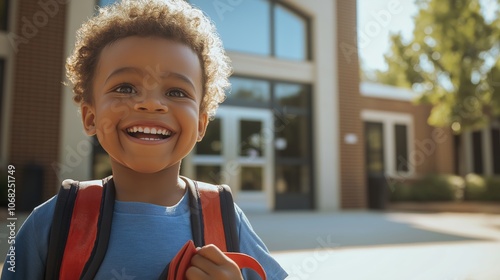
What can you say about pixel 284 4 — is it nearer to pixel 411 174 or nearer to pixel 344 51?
pixel 344 51

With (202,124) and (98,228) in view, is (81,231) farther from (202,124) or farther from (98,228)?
(202,124)

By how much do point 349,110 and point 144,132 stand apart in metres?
10.2

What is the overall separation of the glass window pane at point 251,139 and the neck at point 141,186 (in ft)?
27.6

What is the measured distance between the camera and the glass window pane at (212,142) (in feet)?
30.6

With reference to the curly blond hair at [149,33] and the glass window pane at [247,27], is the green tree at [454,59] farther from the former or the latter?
the curly blond hair at [149,33]

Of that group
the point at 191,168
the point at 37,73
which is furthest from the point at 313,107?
the point at 37,73

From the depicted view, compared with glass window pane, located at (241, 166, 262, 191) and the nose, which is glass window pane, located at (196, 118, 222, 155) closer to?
glass window pane, located at (241, 166, 262, 191)

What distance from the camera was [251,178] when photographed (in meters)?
9.78

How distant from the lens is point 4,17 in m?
8.27

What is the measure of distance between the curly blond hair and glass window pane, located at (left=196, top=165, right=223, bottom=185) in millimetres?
7810

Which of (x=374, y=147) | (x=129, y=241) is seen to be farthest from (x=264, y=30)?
(x=129, y=241)

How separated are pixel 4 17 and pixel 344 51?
7309mm

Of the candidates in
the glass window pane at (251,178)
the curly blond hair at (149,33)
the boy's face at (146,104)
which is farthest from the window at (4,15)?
the boy's face at (146,104)

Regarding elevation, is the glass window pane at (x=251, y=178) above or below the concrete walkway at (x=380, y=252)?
above
